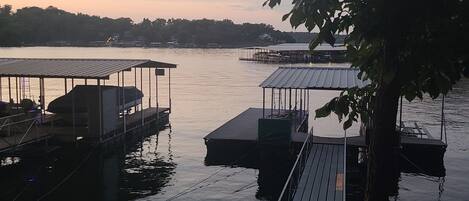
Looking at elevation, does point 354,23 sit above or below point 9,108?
above

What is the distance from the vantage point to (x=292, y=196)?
1522cm

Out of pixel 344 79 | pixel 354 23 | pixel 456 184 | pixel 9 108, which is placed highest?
pixel 354 23

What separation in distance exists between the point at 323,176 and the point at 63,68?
1523 centimetres

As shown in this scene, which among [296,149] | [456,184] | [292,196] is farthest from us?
[296,149]

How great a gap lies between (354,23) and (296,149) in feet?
65.2

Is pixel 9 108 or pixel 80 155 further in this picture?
pixel 9 108

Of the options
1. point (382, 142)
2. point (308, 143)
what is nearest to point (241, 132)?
point (308, 143)

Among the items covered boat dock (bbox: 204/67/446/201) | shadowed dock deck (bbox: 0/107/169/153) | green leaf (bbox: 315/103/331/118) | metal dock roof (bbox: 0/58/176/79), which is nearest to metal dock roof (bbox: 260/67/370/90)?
covered boat dock (bbox: 204/67/446/201)

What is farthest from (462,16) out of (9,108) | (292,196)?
(9,108)

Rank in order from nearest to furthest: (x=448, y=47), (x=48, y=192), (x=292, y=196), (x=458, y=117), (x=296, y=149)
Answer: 1. (x=448, y=47)
2. (x=292, y=196)
3. (x=48, y=192)
4. (x=296, y=149)
5. (x=458, y=117)

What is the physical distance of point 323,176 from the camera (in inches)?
680

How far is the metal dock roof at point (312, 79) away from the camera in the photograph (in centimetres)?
2405

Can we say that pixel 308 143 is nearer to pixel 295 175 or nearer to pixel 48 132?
pixel 295 175

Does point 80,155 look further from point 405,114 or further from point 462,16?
point 405,114
